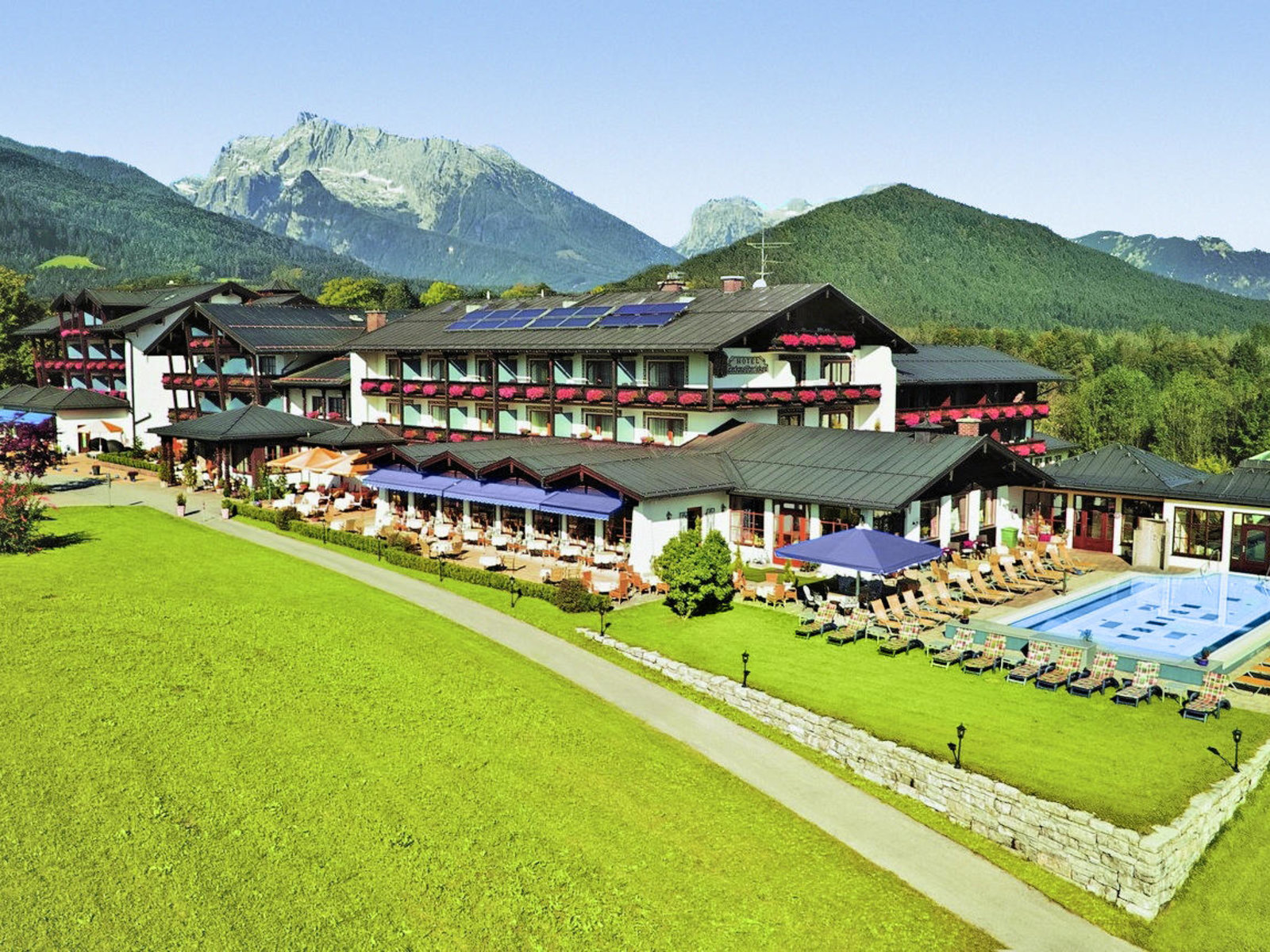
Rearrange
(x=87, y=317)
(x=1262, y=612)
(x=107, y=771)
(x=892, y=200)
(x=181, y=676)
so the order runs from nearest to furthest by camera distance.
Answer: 1. (x=107, y=771)
2. (x=181, y=676)
3. (x=1262, y=612)
4. (x=87, y=317)
5. (x=892, y=200)

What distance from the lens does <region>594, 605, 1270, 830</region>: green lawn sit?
2011 cm

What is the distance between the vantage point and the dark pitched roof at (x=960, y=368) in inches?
2242

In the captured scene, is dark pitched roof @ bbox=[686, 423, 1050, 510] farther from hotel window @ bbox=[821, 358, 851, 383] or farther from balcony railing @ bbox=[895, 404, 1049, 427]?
balcony railing @ bbox=[895, 404, 1049, 427]

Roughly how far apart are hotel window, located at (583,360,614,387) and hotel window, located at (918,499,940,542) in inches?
706

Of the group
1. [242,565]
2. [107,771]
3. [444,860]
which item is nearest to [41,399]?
[242,565]

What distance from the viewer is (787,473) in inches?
1538

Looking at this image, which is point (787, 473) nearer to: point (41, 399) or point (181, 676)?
point (181, 676)

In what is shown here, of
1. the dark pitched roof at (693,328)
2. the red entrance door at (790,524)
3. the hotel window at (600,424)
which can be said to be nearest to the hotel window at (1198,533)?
the red entrance door at (790,524)

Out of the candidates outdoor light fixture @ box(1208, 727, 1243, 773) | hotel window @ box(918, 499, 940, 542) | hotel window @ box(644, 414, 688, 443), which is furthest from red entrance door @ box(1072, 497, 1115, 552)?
outdoor light fixture @ box(1208, 727, 1243, 773)

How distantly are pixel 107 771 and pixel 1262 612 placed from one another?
34.4 m

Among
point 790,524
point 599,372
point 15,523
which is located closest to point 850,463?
point 790,524

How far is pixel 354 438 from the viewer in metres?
55.8

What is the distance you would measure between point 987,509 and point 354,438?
33.6 meters

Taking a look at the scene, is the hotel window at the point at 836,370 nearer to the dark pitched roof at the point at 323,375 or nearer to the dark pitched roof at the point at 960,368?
the dark pitched roof at the point at 960,368
